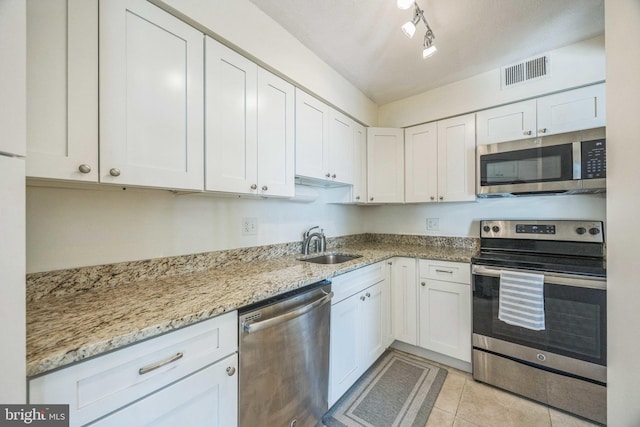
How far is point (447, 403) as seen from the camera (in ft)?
5.27

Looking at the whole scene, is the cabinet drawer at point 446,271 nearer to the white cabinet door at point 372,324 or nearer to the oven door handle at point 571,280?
the oven door handle at point 571,280

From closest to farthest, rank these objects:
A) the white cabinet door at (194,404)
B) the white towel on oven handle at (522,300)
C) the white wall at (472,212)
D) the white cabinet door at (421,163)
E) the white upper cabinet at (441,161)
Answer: the white cabinet door at (194,404) → the white towel on oven handle at (522,300) → the white wall at (472,212) → the white upper cabinet at (441,161) → the white cabinet door at (421,163)

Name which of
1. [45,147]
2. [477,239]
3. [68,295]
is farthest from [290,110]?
[477,239]

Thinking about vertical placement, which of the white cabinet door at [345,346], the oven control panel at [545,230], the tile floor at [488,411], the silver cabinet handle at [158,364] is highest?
the oven control panel at [545,230]

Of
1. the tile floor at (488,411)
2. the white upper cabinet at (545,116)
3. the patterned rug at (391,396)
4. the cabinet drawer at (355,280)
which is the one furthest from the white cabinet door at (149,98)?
the white upper cabinet at (545,116)

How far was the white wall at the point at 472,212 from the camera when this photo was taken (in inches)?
74.5

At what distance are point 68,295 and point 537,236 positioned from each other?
3018mm

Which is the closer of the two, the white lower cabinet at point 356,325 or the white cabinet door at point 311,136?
the white lower cabinet at point 356,325

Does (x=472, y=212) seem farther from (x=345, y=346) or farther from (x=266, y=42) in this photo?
(x=266, y=42)

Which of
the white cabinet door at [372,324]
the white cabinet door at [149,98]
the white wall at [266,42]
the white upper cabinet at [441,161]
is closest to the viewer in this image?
the white cabinet door at [149,98]

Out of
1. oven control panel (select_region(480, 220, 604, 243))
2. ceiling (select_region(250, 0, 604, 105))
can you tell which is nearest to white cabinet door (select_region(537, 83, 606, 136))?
ceiling (select_region(250, 0, 604, 105))

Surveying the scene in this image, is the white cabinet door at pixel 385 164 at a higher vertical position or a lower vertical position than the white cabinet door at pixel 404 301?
higher

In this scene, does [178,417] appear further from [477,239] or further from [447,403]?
[477,239]

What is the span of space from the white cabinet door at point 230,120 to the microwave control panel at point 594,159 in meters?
2.20
